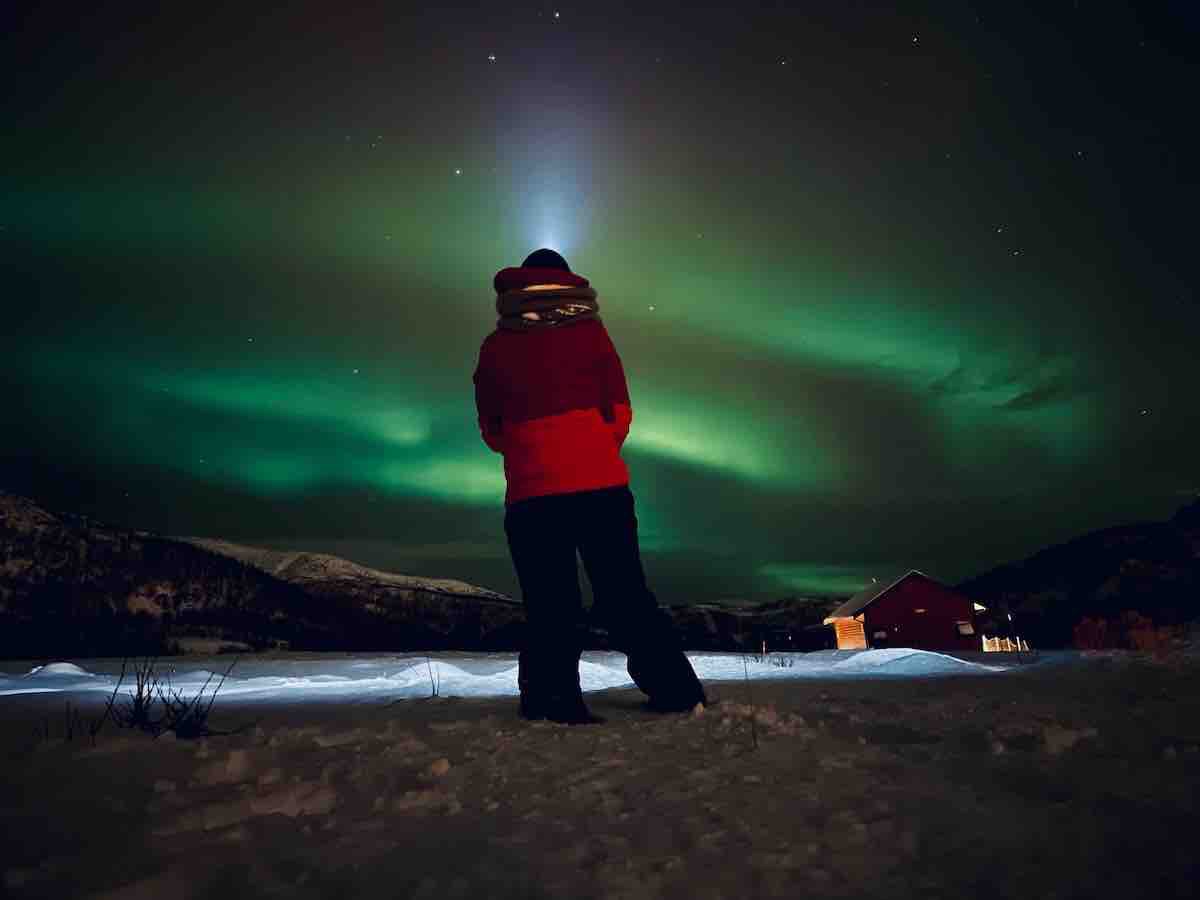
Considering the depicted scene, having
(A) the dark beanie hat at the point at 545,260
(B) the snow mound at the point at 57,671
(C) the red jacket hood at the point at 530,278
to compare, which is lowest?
(B) the snow mound at the point at 57,671

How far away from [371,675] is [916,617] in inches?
952

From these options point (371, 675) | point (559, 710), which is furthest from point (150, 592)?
point (559, 710)

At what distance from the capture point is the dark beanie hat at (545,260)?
410 centimetres

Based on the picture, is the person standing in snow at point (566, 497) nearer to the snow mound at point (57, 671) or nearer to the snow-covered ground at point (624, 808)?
the snow-covered ground at point (624, 808)

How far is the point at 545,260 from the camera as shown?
13.5ft

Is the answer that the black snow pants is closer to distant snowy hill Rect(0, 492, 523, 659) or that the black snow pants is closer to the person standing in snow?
the person standing in snow

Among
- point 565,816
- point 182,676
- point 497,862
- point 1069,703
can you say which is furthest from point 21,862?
point 182,676

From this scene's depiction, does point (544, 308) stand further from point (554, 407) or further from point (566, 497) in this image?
point (566, 497)

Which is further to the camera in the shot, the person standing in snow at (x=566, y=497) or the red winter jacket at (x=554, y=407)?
the red winter jacket at (x=554, y=407)

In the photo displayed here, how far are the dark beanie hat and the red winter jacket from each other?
160mm

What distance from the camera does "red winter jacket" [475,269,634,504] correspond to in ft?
12.0

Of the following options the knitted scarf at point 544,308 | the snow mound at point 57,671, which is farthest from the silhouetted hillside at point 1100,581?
the snow mound at point 57,671

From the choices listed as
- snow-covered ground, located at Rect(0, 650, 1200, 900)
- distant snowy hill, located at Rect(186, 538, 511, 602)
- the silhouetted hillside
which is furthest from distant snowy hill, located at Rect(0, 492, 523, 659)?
the silhouetted hillside

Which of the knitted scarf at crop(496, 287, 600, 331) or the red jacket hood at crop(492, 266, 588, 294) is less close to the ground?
the red jacket hood at crop(492, 266, 588, 294)
